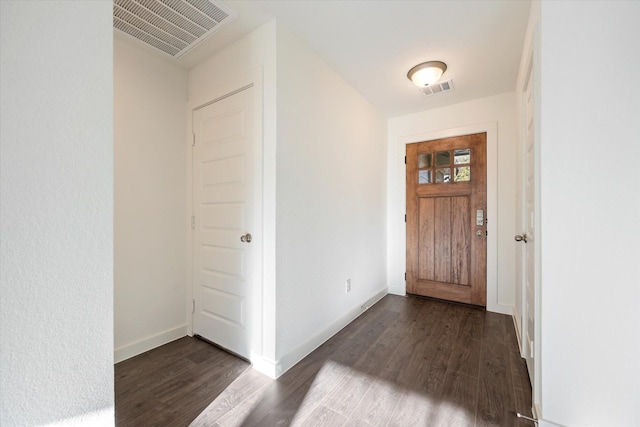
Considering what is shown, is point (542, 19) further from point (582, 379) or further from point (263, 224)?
point (263, 224)

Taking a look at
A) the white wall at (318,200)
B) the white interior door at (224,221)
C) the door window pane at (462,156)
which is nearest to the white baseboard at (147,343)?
the white interior door at (224,221)

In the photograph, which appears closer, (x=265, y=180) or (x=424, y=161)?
(x=265, y=180)

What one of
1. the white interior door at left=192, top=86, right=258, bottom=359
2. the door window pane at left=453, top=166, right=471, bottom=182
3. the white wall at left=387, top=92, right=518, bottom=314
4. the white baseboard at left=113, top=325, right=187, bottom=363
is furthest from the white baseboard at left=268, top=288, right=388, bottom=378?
the door window pane at left=453, top=166, right=471, bottom=182

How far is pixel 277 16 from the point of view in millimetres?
1809

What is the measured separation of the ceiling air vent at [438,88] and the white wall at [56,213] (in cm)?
276

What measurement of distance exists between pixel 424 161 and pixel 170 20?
3.01 metres

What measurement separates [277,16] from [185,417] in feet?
8.31

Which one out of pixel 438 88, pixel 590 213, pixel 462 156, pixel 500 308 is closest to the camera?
pixel 590 213

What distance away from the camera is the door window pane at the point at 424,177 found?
3473 mm

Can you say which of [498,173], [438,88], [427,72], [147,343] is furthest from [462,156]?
[147,343]

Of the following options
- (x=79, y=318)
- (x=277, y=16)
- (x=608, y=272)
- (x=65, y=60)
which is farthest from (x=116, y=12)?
(x=608, y=272)

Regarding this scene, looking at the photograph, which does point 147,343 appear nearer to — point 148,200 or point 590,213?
point 148,200

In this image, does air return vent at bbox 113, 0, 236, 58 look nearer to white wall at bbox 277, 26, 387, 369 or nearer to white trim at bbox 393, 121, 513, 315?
white wall at bbox 277, 26, 387, 369

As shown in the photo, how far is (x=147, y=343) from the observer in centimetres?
217
